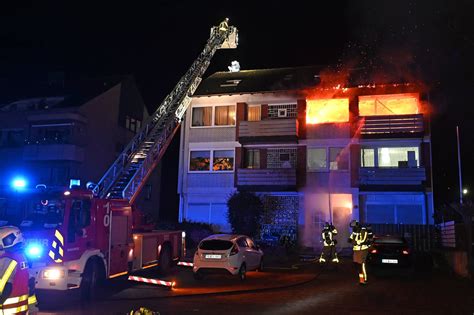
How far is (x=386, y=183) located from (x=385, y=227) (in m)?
2.82

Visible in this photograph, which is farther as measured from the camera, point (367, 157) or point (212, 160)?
point (212, 160)

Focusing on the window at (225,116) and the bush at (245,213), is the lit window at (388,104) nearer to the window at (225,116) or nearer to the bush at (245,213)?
the window at (225,116)

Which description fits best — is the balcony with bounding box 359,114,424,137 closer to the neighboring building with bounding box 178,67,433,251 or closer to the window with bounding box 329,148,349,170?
the neighboring building with bounding box 178,67,433,251

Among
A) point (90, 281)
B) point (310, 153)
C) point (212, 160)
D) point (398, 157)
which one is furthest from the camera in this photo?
point (212, 160)

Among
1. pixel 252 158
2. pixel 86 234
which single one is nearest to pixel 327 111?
pixel 252 158

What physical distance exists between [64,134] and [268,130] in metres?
13.4

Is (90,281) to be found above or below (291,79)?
below

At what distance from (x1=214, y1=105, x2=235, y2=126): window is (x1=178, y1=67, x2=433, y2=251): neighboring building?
60 mm

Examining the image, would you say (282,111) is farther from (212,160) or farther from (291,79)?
(212,160)

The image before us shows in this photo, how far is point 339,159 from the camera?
25312 mm

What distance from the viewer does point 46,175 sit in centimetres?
2973

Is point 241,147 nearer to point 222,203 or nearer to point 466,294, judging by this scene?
point 222,203

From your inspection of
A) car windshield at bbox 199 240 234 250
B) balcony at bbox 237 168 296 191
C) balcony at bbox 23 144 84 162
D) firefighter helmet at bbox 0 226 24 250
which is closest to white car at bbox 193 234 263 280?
car windshield at bbox 199 240 234 250

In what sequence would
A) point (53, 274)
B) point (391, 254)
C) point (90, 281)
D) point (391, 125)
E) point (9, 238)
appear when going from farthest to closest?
point (391, 125), point (391, 254), point (90, 281), point (53, 274), point (9, 238)
